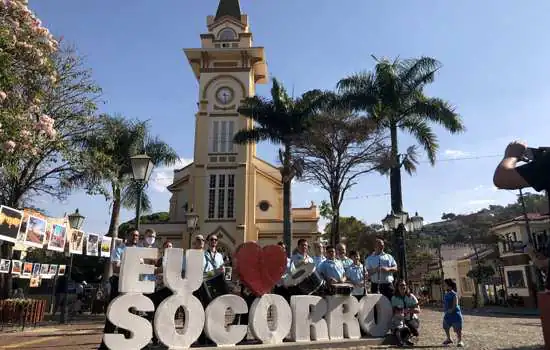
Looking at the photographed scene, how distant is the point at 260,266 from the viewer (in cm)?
834

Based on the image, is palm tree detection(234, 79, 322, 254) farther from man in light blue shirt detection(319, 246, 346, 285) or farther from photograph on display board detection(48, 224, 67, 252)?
man in light blue shirt detection(319, 246, 346, 285)

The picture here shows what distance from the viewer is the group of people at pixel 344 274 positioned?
8.23 metres

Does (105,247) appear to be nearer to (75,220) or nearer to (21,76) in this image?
(75,220)

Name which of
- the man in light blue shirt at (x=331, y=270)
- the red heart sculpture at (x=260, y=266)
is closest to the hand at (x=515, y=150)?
the red heart sculpture at (x=260, y=266)

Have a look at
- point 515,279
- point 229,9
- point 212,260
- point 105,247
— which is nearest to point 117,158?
point 105,247

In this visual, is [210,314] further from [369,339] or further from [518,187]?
[518,187]

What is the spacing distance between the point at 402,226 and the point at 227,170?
17.4 metres

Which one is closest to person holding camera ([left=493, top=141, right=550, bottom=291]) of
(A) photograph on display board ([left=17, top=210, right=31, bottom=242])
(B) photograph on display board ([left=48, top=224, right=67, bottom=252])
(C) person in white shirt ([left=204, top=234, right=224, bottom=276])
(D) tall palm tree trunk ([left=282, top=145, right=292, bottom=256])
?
(C) person in white shirt ([left=204, top=234, right=224, bottom=276])

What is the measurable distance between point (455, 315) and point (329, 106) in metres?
13.5

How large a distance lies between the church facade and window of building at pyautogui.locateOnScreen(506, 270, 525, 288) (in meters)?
15.0

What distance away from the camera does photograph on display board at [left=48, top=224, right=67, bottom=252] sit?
1405 cm

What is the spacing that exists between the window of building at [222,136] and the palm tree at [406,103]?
546 inches

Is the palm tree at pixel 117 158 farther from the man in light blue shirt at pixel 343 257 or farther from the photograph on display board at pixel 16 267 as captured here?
the man in light blue shirt at pixel 343 257

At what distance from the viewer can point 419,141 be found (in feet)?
67.3
